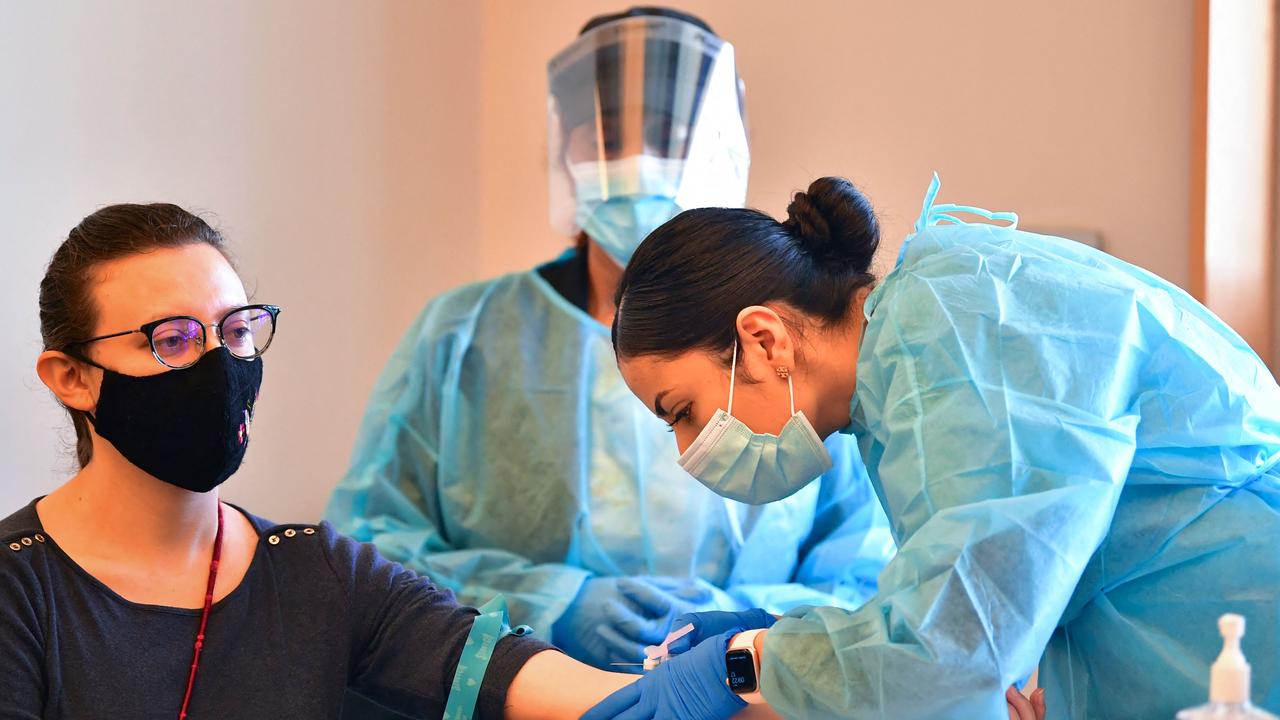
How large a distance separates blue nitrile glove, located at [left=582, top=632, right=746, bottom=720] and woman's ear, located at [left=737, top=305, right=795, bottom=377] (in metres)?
0.30

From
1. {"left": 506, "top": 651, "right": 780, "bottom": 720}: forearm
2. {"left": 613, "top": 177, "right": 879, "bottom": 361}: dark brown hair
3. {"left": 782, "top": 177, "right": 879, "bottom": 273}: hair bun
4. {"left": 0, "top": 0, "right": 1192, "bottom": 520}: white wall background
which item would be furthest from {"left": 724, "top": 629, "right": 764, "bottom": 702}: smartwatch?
{"left": 0, "top": 0, "right": 1192, "bottom": 520}: white wall background

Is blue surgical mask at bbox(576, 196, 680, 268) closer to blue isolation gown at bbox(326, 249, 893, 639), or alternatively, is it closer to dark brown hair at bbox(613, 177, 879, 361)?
blue isolation gown at bbox(326, 249, 893, 639)

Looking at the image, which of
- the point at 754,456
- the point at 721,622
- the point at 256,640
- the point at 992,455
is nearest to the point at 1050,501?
the point at 992,455

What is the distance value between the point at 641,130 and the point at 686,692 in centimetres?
124

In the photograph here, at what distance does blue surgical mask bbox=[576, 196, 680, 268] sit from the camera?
2.26 meters

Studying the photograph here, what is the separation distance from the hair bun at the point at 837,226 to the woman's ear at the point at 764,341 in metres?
0.12

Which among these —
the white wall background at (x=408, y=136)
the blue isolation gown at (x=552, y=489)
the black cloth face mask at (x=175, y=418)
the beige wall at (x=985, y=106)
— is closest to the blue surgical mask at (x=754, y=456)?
the black cloth face mask at (x=175, y=418)

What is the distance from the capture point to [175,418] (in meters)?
1.35

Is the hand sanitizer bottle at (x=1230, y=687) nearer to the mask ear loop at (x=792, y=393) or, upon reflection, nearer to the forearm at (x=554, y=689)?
Result: the mask ear loop at (x=792, y=393)

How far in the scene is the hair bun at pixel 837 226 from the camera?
1438 millimetres

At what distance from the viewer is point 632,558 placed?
2217 mm

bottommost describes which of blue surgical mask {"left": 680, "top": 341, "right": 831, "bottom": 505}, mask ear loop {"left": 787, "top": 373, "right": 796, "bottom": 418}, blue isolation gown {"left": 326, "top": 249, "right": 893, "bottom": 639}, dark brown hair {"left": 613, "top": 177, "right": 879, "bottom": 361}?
blue isolation gown {"left": 326, "top": 249, "right": 893, "bottom": 639}

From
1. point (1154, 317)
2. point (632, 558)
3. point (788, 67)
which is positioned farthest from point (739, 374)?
point (788, 67)

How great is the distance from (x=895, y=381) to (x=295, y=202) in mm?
1744
